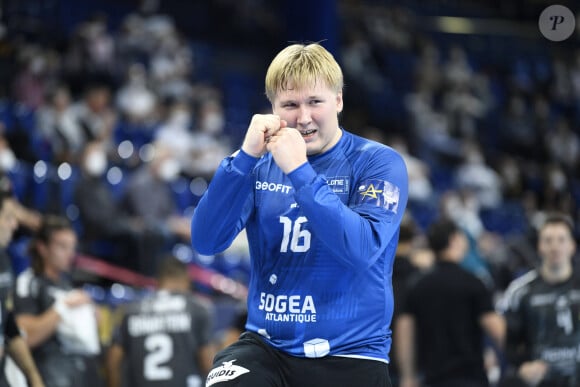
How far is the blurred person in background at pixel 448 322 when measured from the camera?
22.4ft

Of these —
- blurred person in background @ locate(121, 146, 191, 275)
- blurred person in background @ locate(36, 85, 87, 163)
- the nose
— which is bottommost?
blurred person in background @ locate(121, 146, 191, 275)

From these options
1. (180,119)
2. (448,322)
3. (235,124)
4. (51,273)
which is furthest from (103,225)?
(235,124)

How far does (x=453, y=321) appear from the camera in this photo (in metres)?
6.88

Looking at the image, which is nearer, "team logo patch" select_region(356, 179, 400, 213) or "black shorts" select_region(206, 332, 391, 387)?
"black shorts" select_region(206, 332, 391, 387)

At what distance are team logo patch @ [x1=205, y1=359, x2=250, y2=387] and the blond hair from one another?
3.35 feet

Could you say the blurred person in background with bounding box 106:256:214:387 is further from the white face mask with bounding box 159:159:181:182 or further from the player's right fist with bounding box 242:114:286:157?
the white face mask with bounding box 159:159:181:182

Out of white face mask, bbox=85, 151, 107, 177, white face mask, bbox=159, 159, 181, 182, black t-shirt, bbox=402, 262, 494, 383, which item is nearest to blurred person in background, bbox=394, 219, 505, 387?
black t-shirt, bbox=402, 262, 494, 383

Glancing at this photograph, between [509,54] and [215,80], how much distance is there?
30.6ft

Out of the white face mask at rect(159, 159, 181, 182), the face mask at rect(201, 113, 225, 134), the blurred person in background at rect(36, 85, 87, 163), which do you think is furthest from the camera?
the face mask at rect(201, 113, 225, 134)

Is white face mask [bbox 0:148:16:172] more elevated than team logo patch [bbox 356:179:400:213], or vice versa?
white face mask [bbox 0:148:16:172]

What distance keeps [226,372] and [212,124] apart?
11.0m

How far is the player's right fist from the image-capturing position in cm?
335

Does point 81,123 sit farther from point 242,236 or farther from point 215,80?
point 215,80

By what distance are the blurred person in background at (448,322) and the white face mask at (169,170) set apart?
498cm
